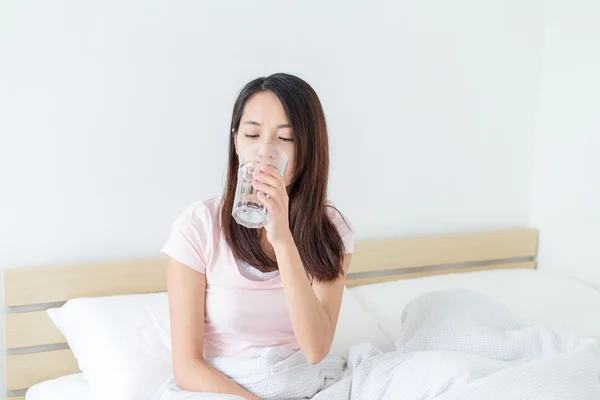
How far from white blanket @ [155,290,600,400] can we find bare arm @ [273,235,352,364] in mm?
68

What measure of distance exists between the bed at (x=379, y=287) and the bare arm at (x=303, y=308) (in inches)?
17.2

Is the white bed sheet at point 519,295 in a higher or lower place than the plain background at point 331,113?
lower

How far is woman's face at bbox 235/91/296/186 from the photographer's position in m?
1.44

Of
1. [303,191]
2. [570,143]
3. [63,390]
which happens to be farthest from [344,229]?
[570,143]

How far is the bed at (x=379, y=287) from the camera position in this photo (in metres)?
1.95

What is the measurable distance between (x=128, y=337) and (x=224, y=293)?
39cm

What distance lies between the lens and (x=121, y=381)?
1611 mm

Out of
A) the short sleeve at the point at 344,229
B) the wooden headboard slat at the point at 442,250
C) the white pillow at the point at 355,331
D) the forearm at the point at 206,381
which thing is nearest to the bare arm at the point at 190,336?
the forearm at the point at 206,381

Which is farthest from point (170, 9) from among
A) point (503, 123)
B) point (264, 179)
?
point (503, 123)

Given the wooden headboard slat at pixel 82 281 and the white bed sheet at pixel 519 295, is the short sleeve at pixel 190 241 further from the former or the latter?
the white bed sheet at pixel 519 295

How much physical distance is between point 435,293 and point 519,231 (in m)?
0.96

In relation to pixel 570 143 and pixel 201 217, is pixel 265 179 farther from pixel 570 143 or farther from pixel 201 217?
pixel 570 143

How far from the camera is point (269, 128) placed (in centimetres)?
144

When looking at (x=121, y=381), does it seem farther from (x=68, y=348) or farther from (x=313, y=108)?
(x=313, y=108)
